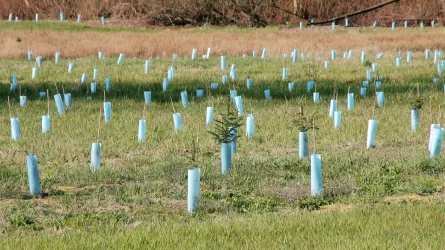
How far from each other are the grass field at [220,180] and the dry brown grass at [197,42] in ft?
30.9

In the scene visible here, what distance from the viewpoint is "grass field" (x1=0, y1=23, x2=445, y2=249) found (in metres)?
6.30

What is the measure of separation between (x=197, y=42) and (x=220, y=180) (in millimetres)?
18852

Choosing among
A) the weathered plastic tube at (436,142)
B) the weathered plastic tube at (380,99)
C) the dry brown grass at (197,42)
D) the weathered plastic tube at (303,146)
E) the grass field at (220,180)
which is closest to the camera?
the grass field at (220,180)

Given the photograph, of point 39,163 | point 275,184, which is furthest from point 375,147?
point 39,163

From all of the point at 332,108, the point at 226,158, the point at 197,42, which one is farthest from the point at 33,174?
the point at 197,42

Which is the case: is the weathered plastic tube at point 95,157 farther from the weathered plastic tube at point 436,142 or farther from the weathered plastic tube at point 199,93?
the weathered plastic tube at point 199,93

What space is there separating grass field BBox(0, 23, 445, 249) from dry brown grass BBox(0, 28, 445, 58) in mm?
9422

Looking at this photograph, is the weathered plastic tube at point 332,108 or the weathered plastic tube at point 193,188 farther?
the weathered plastic tube at point 332,108

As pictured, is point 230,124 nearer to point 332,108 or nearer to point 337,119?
point 337,119

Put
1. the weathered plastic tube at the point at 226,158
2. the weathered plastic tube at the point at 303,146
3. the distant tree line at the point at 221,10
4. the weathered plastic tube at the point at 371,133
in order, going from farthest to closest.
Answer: the distant tree line at the point at 221,10, the weathered plastic tube at the point at 371,133, the weathered plastic tube at the point at 303,146, the weathered plastic tube at the point at 226,158

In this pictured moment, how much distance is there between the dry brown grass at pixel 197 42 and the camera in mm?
25344

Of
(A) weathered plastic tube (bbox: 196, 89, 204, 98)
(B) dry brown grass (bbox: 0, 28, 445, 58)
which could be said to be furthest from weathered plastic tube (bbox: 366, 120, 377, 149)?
(B) dry brown grass (bbox: 0, 28, 445, 58)

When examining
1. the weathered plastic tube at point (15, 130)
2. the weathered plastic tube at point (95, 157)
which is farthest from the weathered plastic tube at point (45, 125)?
the weathered plastic tube at point (95, 157)

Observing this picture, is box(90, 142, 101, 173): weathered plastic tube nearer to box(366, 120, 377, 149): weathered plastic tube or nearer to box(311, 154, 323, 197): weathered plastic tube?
box(311, 154, 323, 197): weathered plastic tube
